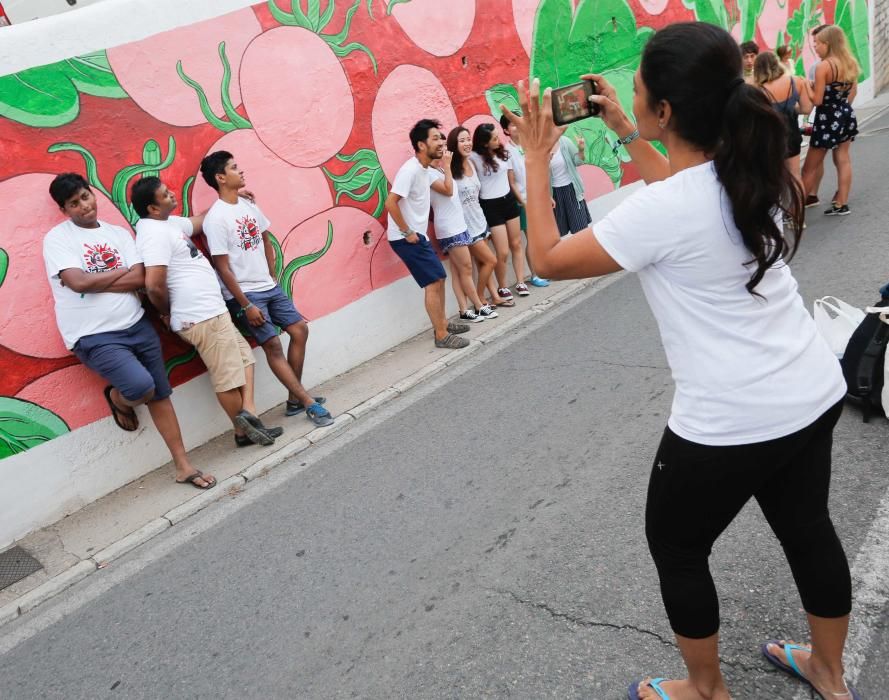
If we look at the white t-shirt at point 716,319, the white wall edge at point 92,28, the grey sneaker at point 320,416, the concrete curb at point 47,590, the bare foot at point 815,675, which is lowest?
the bare foot at point 815,675

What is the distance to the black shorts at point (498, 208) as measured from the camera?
7410 mm

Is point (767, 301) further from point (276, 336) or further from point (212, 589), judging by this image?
point (276, 336)

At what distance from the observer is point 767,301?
5.97 feet

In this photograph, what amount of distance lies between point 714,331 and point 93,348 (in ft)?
13.0

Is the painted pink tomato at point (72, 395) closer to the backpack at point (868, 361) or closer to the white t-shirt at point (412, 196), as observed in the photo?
the white t-shirt at point (412, 196)

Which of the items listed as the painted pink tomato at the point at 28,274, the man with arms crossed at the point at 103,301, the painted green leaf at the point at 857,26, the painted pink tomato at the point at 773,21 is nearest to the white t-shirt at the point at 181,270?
the man with arms crossed at the point at 103,301

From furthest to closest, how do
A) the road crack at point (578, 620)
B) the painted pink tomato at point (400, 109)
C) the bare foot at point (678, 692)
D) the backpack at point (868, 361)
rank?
the painted pink tomato at point (400, 109), the backpack at point (868, 361), the road crack at point (578, 620), the bare foot at point (678, 692)

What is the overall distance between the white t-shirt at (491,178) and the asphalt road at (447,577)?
272 cm

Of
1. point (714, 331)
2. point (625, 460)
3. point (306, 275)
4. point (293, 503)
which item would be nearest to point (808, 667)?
Answer: point (714, 331)

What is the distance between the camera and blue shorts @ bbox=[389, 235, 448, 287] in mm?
6418

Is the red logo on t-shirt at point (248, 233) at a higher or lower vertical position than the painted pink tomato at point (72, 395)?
higher

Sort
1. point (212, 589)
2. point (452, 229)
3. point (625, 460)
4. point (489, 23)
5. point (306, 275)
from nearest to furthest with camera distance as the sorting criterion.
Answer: point (212, 589), point (625, 460), point (306, 275), point (452, 229), point (489, 23)

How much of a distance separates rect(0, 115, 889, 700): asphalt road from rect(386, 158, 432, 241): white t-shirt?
189cm

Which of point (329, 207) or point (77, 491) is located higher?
point (329, 207)
